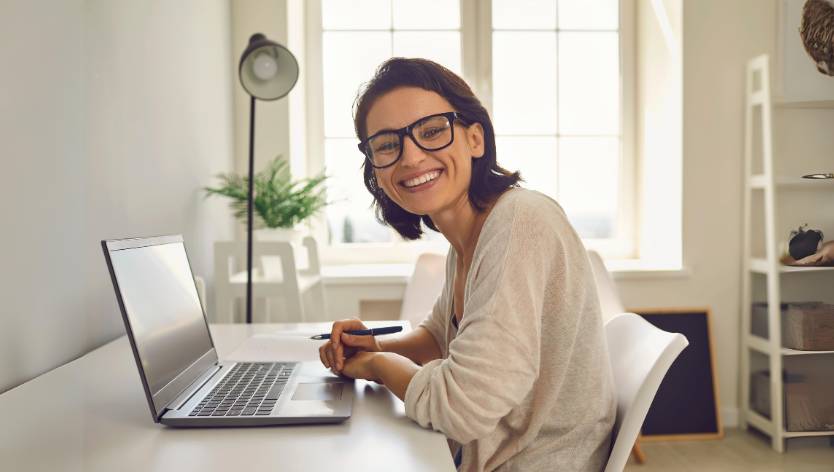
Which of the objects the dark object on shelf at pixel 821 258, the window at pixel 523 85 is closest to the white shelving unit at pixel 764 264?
the window at pixel 523 85

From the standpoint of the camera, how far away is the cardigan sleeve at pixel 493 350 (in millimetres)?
887

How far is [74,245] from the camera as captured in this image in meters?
1.33

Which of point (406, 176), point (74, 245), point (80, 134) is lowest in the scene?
point (74, 245)

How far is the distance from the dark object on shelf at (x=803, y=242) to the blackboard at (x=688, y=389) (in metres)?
1.05

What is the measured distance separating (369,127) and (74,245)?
0.65 meters

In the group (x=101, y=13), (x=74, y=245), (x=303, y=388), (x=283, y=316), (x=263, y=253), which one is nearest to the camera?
(x=303, y=388)

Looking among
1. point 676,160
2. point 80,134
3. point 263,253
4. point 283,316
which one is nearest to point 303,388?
point 80,134

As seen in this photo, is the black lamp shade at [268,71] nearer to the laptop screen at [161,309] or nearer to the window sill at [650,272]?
the laptop screen at [161,309]

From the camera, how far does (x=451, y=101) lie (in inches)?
45.1

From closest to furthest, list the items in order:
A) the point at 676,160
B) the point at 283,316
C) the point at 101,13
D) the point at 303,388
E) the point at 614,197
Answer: the point at 303,388 < the point at 101,13 < the point at 283,316 < the point at 676,160 < the point at 614,197

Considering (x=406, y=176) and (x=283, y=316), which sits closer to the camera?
(x=406, y=176)

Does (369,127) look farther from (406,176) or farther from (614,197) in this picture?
(614,197)

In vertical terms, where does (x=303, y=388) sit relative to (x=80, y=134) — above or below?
below

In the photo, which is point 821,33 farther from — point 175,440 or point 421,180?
point 175,440
